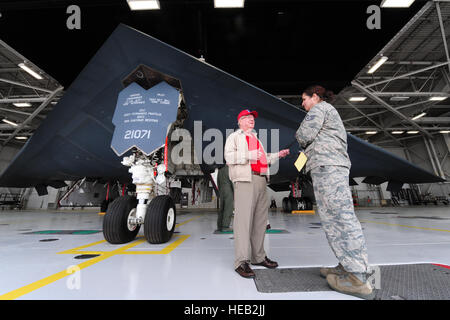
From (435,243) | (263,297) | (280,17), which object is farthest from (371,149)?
(280,17)

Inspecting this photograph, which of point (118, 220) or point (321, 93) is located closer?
point (321, 93)

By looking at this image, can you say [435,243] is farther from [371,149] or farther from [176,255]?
[176,255]

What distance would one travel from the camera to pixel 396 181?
646cm

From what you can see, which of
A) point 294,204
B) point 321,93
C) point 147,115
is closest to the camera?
point 321,93

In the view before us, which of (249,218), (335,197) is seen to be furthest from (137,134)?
(335,197)

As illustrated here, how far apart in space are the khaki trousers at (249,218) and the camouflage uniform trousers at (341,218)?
546 millimetres

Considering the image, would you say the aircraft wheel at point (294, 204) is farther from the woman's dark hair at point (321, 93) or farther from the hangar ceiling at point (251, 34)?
the woman's dark hair at point (321, 93)

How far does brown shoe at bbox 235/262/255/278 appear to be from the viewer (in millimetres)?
1577

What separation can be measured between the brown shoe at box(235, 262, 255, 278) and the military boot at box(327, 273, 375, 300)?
1.78ft

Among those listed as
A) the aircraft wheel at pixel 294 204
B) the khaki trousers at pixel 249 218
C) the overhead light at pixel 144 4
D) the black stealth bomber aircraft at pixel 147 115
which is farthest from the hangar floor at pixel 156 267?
the aircraft wheel at pixel 294 204

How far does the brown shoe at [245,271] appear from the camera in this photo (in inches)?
Answer: 62.1

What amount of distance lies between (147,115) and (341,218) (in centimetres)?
247

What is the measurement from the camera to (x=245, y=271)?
5.31 feet

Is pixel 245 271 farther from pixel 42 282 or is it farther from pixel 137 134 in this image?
pixel 137 134
